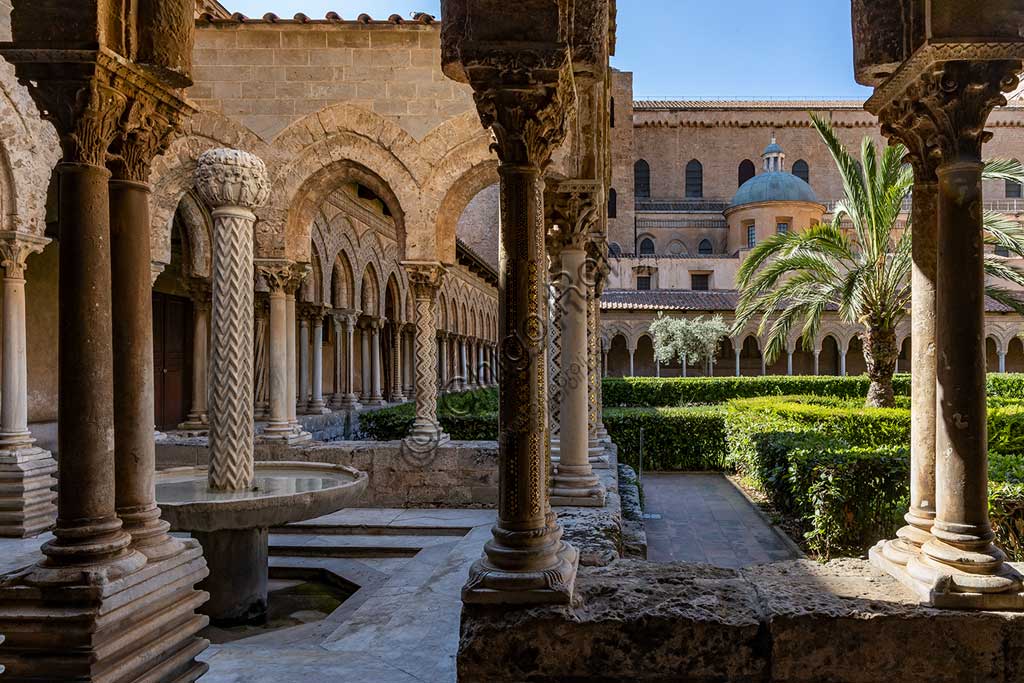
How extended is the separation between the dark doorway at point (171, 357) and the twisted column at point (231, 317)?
361 inches

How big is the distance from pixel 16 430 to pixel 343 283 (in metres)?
8.46

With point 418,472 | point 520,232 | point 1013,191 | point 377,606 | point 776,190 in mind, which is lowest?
point 377,606

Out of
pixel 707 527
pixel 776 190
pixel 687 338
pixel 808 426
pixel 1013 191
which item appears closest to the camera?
pixel 707 527

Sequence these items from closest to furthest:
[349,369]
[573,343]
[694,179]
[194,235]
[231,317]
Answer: [231,317], [573,343], [194,235], [349,369], [694,179]

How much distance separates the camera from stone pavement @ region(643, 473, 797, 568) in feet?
23.5

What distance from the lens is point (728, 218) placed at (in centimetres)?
3866

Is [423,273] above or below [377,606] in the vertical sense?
above

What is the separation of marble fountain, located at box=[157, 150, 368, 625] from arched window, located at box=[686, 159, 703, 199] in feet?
135

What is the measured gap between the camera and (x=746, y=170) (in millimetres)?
43250

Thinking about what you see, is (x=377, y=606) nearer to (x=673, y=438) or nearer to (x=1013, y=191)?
(x=673, y=438)

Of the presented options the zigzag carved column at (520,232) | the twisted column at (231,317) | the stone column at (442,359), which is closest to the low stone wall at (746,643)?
the zigzag carved column at (520,232)

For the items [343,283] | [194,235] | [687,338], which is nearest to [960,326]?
[194,235]

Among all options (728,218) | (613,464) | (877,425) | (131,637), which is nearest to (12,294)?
(131,637)

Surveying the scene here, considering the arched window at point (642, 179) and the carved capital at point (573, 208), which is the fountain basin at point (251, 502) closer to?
the carved capital at point (573, 208)
